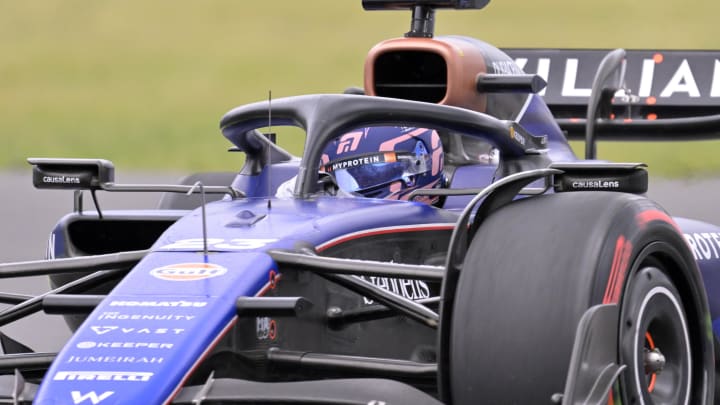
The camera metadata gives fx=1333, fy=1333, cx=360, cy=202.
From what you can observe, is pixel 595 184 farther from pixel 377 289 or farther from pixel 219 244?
pixel 219 244

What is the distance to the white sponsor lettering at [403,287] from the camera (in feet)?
14.7

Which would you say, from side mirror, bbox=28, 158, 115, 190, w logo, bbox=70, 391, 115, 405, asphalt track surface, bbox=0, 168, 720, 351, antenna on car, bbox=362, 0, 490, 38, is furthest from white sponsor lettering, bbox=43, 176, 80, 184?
asphalt track surface, bbox=0, 168, 720, 351

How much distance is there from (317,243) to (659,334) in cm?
107

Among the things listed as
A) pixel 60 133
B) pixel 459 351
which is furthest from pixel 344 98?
pixel 60 133

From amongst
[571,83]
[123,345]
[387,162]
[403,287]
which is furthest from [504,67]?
[123,345]

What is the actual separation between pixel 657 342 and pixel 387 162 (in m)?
1.71

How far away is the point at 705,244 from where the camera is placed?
17.3ft

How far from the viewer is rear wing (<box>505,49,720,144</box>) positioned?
7.00m

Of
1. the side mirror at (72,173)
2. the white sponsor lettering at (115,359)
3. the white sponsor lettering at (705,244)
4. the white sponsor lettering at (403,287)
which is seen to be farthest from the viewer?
the white sponsor lettering at (705,244)

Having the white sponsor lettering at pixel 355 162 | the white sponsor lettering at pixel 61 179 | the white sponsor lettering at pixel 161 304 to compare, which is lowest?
the white sponsor lettering at pixel 161 304

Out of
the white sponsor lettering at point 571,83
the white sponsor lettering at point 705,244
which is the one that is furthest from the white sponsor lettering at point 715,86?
the white sponsor lettering at point 705,244

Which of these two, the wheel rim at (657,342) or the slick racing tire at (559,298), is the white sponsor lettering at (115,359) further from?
the wheel rim at (657,342)

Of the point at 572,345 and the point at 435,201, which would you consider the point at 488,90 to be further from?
the point at 572,345

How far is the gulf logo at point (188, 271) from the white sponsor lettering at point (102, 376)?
0.47 metres
